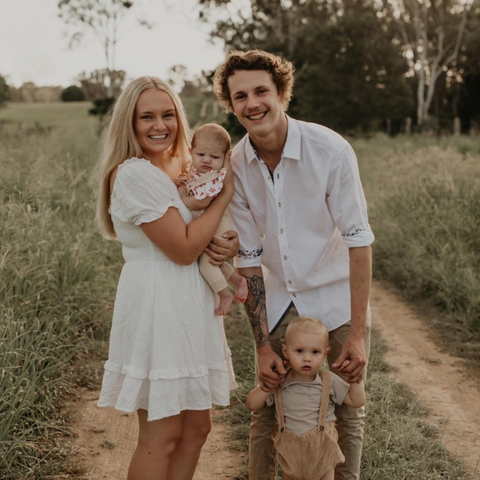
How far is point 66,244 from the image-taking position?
537 centimetres

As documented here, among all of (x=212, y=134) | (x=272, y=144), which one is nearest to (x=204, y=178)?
(x=212, y=134)

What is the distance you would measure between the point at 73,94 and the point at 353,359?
62196mm

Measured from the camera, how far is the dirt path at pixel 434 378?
12.9ft

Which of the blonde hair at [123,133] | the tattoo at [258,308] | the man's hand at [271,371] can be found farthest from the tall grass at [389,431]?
the blonde hair at [123,133]

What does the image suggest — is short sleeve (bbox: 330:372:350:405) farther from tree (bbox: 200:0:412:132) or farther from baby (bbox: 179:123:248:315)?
tree (bbox: 200:0:412:132)

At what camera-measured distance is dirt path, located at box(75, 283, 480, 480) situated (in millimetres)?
3629

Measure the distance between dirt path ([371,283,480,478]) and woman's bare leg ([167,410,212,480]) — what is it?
1.58m

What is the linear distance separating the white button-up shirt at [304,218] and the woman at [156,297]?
232mm

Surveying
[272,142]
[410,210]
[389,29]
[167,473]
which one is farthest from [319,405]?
[389,29]

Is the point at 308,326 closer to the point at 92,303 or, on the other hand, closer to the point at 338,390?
the point at 338,390

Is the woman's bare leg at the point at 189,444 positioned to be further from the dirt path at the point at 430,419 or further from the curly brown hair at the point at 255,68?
the curly brown hair at the point at 255,68

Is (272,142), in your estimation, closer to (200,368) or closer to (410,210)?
(200,368)

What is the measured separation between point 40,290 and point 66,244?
2.93 ft

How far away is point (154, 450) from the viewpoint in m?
2.70
